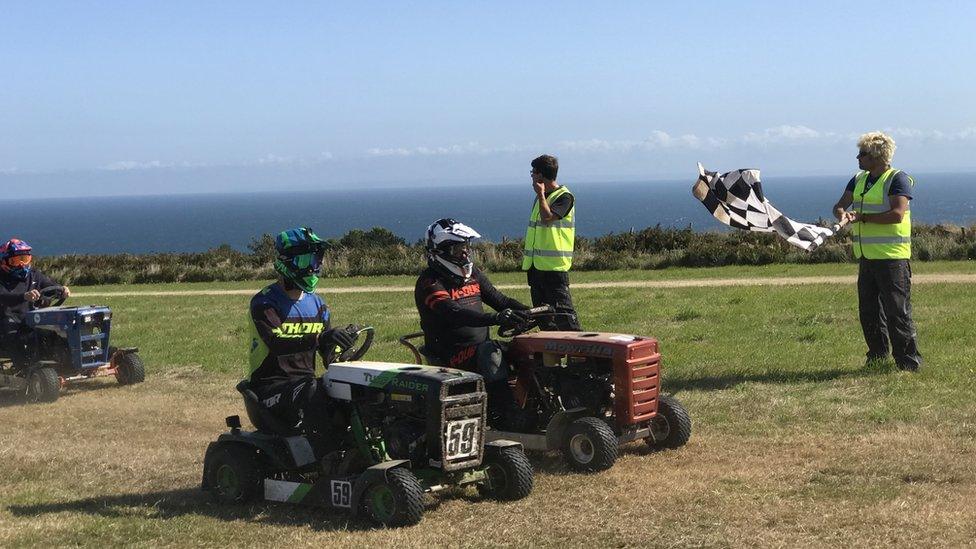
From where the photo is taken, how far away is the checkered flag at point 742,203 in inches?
492

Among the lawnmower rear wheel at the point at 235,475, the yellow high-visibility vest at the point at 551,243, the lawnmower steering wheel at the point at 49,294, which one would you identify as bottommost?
the lawnmower rear wheel at the point at 235,475

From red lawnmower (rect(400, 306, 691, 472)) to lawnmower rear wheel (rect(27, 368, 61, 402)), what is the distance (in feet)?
20.2

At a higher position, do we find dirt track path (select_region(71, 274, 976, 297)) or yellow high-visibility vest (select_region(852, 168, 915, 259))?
yellow high-visibility vest (select_region(852, 168, 915, 259))

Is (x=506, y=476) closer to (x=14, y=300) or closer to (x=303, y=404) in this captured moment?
(x=303, y=404)

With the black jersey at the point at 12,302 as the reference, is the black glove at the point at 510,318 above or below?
above

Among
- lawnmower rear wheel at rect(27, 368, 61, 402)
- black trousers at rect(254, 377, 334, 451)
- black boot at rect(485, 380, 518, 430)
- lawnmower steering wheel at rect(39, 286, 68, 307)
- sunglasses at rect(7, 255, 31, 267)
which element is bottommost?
lawnmower rear wheel at rect(27, 368, 61, 402)

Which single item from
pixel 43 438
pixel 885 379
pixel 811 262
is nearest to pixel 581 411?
pixel 885 379

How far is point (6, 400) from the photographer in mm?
14227

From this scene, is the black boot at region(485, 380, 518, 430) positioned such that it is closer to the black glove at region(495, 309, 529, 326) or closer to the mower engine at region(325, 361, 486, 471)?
the black glove at region(495, 309, 529, 326)

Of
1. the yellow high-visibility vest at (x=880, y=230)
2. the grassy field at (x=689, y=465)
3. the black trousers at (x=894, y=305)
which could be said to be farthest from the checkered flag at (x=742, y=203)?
the grassy field at (x=689, y=465)

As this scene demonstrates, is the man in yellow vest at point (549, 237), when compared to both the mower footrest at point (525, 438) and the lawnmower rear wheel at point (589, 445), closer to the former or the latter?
the mower footrest at point (525, 438)

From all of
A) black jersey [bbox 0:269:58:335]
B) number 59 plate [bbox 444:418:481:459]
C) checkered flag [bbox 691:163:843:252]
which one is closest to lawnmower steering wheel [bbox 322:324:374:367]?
number 59 plate [bbox 444:418:481:459]

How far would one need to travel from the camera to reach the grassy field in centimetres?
738

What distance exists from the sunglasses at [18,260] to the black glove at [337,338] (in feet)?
25.4
